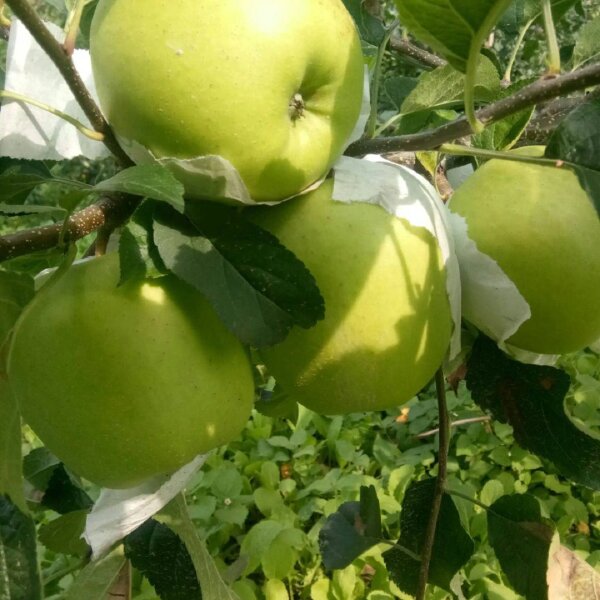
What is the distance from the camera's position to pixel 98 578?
0.74 metres

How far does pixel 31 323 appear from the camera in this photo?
20.5 inches

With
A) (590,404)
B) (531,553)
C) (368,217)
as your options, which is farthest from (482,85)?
(590,404)

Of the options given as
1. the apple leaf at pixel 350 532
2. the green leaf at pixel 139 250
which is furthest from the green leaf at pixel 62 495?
the green leaf at pixel 139 250

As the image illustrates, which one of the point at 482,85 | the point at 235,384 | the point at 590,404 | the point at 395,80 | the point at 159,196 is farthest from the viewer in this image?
the point at 590,404

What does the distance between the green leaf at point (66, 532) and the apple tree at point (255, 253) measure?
149mm

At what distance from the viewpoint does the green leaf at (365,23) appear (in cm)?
94

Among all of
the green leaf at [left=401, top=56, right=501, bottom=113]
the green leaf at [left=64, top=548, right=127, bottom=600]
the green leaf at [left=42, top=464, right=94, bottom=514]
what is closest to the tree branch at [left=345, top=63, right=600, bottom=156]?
the green leaf at [left=401, top=56, right=501, bottom=113]

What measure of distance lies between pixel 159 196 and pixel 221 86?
3.7 inches

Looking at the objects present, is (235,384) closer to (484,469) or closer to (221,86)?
(221,86)

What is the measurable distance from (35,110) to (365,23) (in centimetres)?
47

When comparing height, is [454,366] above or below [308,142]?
below

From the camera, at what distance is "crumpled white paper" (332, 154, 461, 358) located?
0.56 m

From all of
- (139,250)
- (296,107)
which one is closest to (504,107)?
(296,107)

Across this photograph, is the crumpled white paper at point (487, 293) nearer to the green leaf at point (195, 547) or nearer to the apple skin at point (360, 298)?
the apple skin at point (360, 298)
